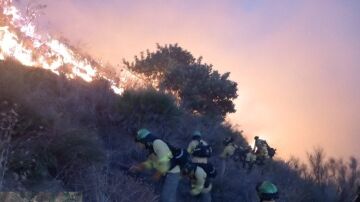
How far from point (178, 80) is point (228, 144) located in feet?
35.4

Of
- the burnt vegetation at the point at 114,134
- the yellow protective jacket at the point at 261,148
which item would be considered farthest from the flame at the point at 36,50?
the yellow protective jacket at the point at 261,148

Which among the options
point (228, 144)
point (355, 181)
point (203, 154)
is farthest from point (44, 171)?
point (355, 181)

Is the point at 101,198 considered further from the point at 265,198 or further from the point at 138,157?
the point at 138,157

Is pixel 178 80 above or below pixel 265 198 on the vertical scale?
above

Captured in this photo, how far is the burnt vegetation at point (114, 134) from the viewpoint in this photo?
10.7 metres

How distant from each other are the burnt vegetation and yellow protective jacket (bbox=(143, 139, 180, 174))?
0.54 metres

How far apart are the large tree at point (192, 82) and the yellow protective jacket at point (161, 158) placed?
13.1 meters

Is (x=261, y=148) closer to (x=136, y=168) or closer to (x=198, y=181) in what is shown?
(x=198, y=181)

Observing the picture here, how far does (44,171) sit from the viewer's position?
10.9m

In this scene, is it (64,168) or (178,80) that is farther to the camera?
(178,80)

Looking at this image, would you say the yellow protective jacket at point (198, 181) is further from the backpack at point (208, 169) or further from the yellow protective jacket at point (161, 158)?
the yellow protective jacket at point (161, 158)

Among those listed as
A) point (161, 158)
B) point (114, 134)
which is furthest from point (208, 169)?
point (114, 134)

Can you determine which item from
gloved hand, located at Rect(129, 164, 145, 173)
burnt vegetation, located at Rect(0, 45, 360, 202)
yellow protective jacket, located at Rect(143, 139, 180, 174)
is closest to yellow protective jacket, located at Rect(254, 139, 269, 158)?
burnt vegetation, located at Rect(0, 45, 360, 202)

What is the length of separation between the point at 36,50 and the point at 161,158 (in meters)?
9.35
